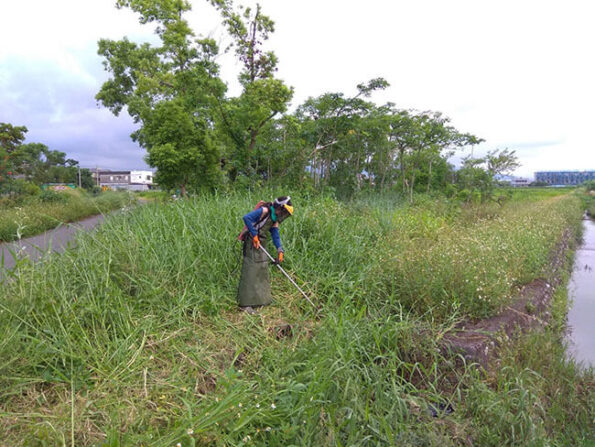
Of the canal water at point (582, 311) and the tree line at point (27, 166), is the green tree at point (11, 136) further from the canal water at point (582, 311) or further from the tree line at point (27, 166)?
the canal water at point (582, 311)

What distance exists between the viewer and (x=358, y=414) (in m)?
2.05

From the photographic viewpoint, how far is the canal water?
4.15 meters

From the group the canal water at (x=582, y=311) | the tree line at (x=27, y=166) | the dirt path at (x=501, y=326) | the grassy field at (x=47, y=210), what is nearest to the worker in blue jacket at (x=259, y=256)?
the dirt path at (x=501, y=326)

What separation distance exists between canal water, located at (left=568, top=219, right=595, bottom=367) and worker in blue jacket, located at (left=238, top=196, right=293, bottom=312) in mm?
3280

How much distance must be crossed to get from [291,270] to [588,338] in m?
4.20

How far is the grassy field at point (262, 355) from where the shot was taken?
1920mm

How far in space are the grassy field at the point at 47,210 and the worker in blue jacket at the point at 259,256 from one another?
9.76 feet

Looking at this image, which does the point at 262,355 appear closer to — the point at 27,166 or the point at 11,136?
the point at 11,136

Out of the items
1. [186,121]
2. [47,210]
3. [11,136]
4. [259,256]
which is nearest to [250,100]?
[186,121]

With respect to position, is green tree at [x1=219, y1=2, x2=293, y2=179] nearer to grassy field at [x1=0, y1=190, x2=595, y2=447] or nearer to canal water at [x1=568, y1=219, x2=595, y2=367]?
grassy field at [x1=0, y1=190, x2=595, y2=447]

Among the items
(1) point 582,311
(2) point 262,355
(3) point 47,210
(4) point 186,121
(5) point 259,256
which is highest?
(4) point 186,121

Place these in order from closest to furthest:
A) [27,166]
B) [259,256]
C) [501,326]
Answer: [501,326] → [259,256] → [27,166]

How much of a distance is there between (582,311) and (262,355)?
5.74m

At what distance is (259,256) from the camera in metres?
3.35
